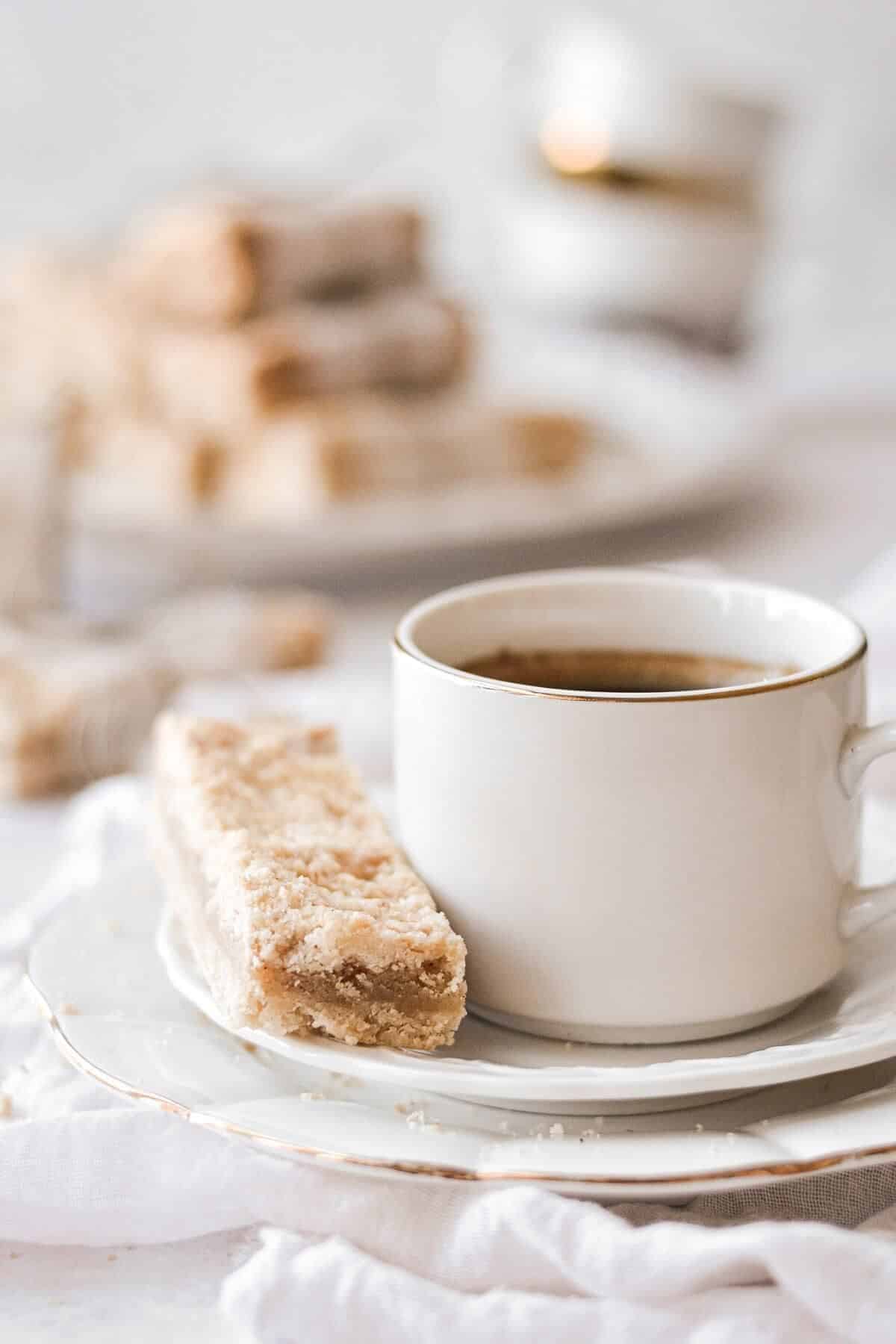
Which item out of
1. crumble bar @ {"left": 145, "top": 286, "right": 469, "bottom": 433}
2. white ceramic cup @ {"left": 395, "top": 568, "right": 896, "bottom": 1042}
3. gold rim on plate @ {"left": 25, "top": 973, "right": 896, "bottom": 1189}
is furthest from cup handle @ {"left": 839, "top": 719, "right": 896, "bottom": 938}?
crumble bar @ {"left": 145, "top": 286, "right": 469, "bottom": 433}

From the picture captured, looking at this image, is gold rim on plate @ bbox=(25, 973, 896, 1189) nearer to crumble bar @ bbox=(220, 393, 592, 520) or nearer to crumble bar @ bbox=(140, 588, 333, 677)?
crumble bar @ bbox=(140, 588, 333, 677)

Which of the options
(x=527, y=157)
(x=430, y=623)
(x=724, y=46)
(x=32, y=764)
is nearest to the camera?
(x=430, y=623)

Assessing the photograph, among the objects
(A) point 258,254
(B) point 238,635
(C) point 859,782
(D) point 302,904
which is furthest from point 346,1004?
(A) point 258,254

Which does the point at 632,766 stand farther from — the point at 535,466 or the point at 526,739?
the point at 535,466

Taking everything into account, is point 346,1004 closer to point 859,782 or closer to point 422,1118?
point 422,1118

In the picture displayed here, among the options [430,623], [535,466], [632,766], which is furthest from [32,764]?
[535,466]

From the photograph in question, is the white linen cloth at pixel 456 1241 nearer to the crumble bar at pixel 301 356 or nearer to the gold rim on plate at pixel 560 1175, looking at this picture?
the gold rim on plate at pixel 560 1175

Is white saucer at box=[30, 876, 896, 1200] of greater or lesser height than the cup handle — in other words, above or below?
below
